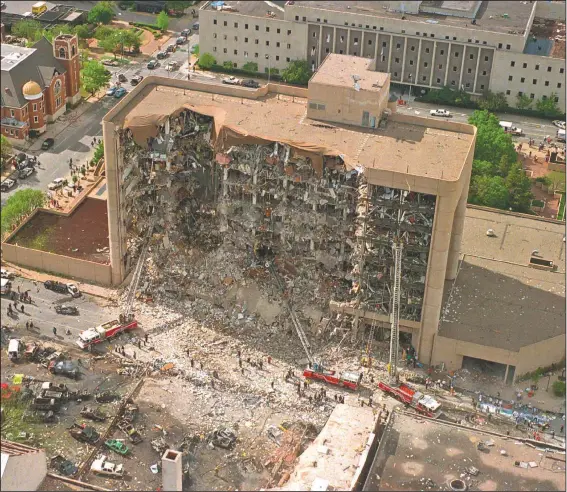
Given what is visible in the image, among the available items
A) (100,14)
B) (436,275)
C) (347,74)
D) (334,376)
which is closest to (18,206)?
(347,74)

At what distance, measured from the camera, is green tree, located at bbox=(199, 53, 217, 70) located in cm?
16650

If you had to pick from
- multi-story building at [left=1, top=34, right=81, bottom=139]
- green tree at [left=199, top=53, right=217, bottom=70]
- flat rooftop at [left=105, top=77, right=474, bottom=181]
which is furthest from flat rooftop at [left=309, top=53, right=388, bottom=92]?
green tree at [left=199, top=53, right=217, bottom=70]

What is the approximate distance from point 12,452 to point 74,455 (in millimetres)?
11288

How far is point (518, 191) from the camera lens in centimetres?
12938

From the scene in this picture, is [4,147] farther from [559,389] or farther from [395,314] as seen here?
[559,389]

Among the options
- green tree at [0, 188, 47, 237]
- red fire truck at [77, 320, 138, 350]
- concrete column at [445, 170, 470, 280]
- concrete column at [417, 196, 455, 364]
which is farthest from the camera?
green tree at [0, 188, 47, 237]

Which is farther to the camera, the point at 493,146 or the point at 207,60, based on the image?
the point at 207,60

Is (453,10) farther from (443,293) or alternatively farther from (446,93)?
(443,293)

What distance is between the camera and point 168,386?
96.0 meters

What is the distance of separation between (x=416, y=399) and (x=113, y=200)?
37.1 meters

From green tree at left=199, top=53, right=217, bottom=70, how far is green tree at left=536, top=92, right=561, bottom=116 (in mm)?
52260

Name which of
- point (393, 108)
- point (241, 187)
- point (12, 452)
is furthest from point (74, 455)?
point (393, 108)

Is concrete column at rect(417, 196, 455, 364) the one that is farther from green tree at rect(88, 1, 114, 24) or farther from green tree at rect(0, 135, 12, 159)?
green tree at rect(88, 1, 114, 24)

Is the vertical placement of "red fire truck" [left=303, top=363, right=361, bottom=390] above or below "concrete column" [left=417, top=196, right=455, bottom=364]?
below
